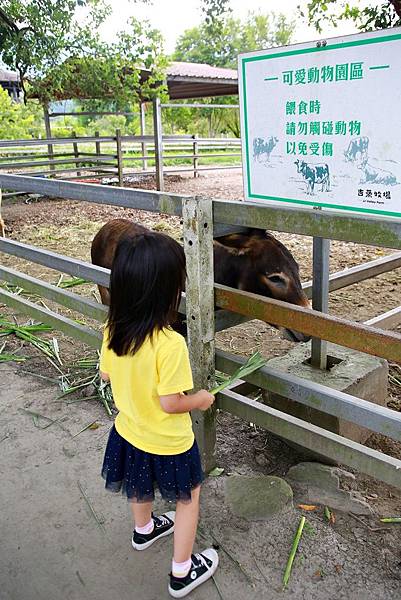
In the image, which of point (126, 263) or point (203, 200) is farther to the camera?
point (203, 200)

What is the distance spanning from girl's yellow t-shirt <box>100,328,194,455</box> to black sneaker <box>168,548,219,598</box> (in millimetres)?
429

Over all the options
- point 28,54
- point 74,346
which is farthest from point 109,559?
point 28,54

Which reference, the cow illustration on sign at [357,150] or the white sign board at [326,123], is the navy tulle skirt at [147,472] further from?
the cow illustration on sign at [357,150]

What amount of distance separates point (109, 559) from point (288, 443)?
1143mm

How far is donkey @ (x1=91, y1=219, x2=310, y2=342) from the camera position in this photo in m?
2.96

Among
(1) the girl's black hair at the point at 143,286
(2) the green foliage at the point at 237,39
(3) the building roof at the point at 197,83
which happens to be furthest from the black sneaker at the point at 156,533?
(2) the green foliage at the point at 237,39

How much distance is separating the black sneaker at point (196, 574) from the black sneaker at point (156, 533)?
0.20m

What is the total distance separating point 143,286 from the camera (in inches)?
65.6

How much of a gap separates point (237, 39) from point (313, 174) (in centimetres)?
5427

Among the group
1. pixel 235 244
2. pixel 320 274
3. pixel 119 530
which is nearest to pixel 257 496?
pixel 119 530

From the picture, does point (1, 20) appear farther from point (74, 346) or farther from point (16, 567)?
point (16, 567)

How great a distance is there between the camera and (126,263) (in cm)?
165

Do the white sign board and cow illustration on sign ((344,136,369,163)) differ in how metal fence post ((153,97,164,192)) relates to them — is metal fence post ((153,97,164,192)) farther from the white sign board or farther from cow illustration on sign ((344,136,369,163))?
cow illustration on sign ((344,136,369,163))

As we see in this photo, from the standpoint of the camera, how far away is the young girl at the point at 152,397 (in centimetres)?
167
